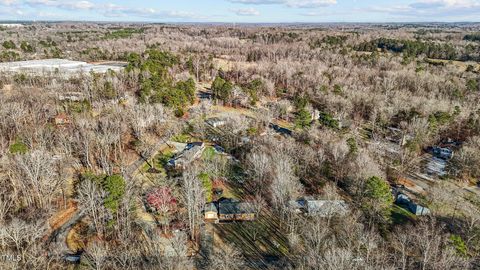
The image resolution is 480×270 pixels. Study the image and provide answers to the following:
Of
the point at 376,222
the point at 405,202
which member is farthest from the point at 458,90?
the point at 376,222

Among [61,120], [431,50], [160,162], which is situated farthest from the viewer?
[431,50]

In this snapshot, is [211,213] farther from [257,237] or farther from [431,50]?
[431,50]

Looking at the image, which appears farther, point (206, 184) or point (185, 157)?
point (185, 157)

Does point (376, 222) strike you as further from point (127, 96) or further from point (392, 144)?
point (127, 96)

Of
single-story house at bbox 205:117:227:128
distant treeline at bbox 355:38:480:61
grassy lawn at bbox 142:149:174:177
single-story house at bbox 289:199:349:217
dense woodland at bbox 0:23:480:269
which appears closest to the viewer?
dense woodland at bbox 0:23:480:269

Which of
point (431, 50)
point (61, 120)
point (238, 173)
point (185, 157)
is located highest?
point (431, 50)

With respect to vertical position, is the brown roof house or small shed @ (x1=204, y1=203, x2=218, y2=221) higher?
the brown roof house

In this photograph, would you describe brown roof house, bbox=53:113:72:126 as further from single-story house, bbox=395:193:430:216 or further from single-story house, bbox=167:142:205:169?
single-story house, bbox=395:193:430:216

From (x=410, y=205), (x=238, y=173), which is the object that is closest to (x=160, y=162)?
(x=238, y=173)

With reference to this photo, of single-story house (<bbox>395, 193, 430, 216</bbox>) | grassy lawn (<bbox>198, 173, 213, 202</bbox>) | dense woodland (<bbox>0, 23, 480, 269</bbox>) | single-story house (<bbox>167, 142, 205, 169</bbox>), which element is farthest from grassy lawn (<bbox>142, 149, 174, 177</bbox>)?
single-story house (<bbox>395, 193, 430, 216</bbox>)
